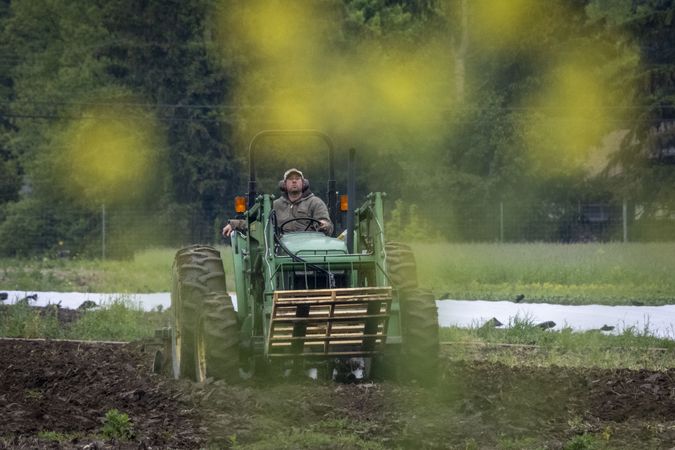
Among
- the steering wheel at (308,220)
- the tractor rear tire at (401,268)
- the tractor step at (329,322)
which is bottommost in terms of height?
the tractor step at (329,322)

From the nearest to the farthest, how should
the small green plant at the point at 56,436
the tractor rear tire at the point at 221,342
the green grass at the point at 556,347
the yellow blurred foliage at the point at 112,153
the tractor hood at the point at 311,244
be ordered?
1. the small green plant at the point at 56,436
2. the tractor rear tire at the point at 221,342
3. the tractor hood at the point at 311,244
4. the green grass at the point at 556,347
5. the yellow blurred foliage at the point at 112,153

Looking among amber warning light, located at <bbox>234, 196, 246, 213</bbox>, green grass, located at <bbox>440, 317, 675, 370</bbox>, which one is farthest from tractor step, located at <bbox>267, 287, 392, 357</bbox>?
green grass, located at <bbox>440, 317, 675, 370</bbox>

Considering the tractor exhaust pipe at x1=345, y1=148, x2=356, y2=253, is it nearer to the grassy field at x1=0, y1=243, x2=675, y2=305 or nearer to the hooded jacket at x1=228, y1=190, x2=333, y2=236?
the hooded jacket at x1=228, y1=190, x2=333, y2=236

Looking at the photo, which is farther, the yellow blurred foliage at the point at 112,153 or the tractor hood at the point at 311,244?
the yellow blurred foliage at the point at 112,153

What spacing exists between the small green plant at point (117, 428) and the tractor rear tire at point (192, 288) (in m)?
3.19

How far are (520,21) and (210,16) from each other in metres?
10.8

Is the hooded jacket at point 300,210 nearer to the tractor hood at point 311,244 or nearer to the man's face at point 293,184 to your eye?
the man's face at point 293,184

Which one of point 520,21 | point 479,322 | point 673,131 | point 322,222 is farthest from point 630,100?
point 322,222

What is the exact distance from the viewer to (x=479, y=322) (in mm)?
19047

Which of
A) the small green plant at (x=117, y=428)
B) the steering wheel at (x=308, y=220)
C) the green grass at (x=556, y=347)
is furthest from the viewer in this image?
the green grass at (x=556, y=347)

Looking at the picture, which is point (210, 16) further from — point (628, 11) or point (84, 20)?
point (628, 11)

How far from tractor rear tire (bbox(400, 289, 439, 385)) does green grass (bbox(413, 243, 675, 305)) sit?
459 inches

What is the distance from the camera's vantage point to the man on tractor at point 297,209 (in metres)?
13.5

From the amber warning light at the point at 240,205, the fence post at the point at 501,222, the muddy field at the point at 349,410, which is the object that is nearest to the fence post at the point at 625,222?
the fence post at the point at 501,222
